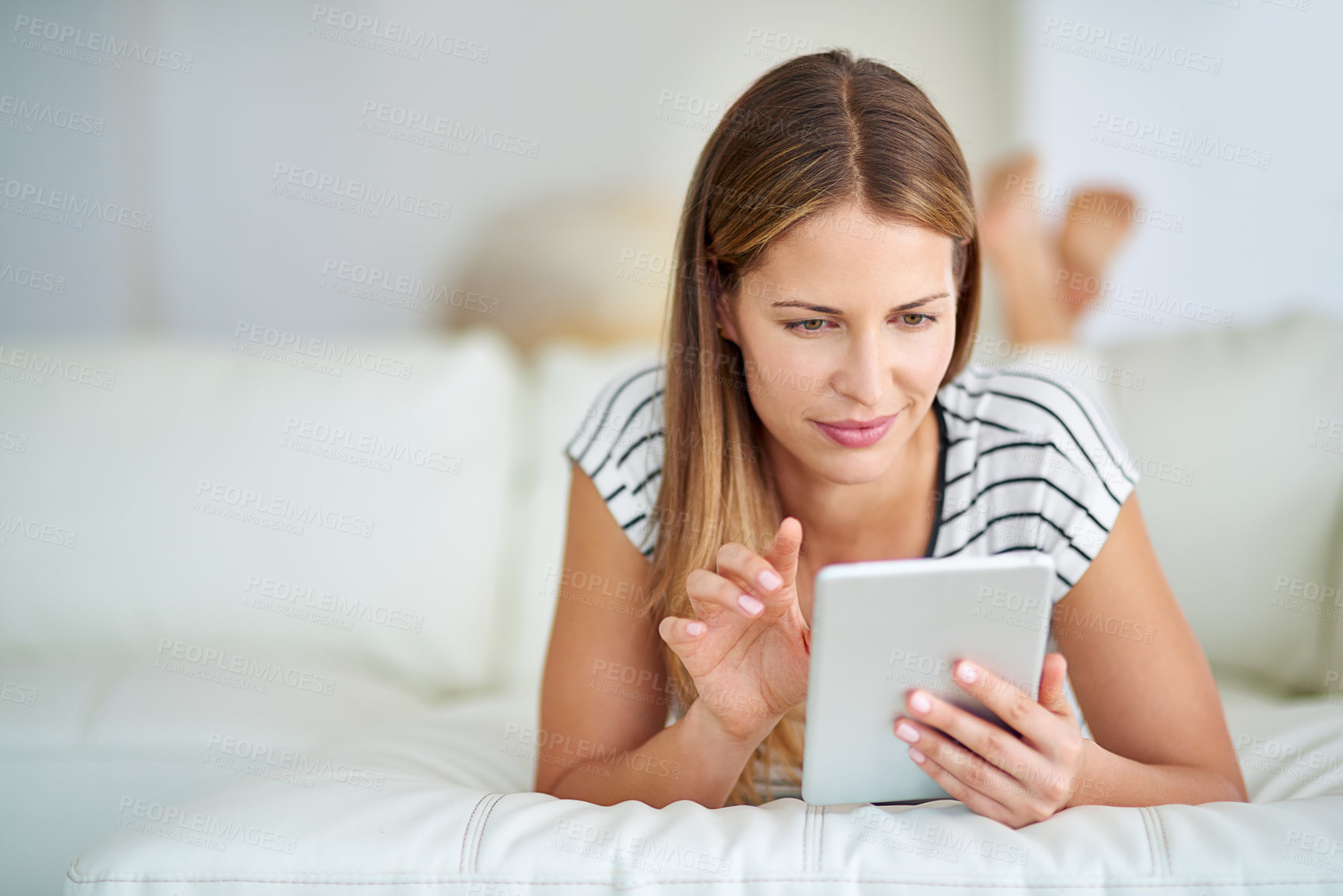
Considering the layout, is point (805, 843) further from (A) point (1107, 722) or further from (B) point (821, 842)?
(A) point (1107, 722)

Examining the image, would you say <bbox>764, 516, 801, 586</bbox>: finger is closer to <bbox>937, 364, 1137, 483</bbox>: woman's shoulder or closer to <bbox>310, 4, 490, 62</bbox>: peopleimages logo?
<bbox>937, 364, 1137, 483</bbox>: woman's shoulder

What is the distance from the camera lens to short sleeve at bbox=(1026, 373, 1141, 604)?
1033 mm

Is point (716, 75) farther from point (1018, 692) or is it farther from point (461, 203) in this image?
point (1018, 692)

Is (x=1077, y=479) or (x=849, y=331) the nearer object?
(x=849, y=331)

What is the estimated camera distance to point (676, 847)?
2.43 ft

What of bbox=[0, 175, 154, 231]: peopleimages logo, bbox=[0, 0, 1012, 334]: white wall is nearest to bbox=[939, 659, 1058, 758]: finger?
bbox=[0, 0, 1012, 334]: white wall

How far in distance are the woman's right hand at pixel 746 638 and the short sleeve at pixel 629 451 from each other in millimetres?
292

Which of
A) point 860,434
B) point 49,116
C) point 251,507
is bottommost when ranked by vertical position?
point 251,507

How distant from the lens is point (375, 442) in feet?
5.00

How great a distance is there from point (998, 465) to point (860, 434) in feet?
0.82

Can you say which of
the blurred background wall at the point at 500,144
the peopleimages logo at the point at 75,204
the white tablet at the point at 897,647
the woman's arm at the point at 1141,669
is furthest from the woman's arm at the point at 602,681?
the peopleimages logo at the point at 75,204

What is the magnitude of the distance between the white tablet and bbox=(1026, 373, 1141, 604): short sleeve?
27 centimetres

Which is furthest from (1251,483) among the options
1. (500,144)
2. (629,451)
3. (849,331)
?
(500,144)

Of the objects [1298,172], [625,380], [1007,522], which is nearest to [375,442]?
[625,380]
